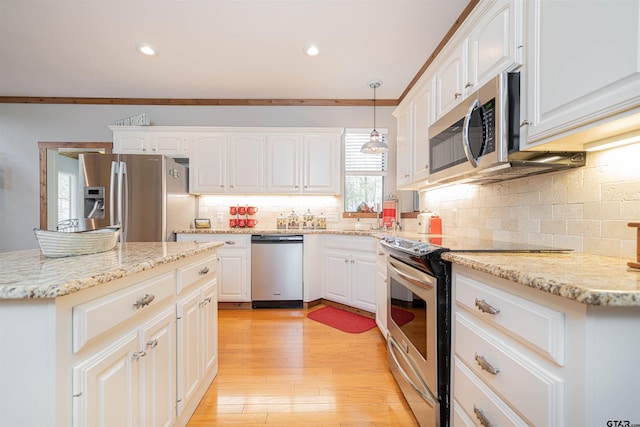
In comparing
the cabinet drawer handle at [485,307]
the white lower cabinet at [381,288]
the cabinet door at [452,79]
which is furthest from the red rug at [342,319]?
the cabinet door at [452,79]

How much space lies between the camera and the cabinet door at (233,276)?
3379 mm

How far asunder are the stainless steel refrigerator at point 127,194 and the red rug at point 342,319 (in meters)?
1.96

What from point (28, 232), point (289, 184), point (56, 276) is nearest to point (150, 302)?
point (56, 276)

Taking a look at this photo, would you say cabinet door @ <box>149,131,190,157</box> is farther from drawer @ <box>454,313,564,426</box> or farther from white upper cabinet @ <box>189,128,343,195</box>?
drawer @ <box>454,313,564,426</box>

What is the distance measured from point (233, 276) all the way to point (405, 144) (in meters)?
2.47

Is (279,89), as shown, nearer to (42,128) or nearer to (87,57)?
(87,57)

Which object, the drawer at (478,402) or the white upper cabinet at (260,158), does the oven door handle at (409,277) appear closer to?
the drawer at (478,402)

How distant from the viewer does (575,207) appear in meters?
1.39

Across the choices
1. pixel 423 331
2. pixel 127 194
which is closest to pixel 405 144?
pixel 423 331

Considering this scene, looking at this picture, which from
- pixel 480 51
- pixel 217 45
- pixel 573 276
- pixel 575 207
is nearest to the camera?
pixel 573 276

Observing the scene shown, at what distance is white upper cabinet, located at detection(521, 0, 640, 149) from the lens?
2.76 ft

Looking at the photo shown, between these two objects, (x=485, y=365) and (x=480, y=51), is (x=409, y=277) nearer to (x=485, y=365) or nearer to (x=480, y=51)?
(x=485, y=365)

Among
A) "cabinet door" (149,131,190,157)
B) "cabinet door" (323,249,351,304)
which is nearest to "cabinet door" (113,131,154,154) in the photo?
"cabinet door" (149,131,190,157)

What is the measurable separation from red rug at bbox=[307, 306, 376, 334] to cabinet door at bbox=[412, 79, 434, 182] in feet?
5.01
